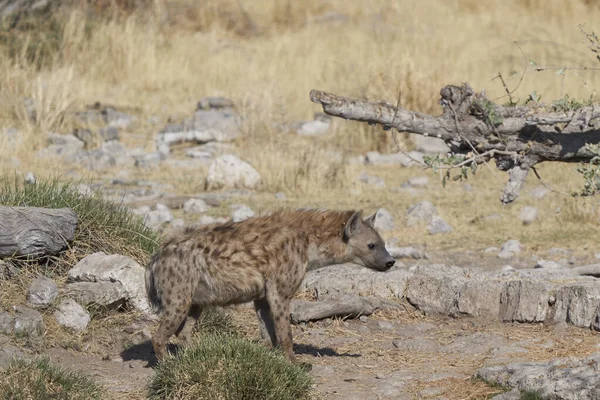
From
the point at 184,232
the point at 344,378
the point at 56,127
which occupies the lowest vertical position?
the point at 56,127

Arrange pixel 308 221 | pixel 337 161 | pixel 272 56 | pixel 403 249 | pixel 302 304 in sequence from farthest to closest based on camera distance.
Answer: pixel 272 56 → pixel 337 161 → pixel 403 249 → pixel 302 304 → pixel 308 221

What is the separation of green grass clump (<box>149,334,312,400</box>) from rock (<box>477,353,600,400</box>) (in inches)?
46.4

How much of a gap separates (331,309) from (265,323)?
999mm

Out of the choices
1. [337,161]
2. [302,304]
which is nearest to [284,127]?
[337,161]

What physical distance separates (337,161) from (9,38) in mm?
7841

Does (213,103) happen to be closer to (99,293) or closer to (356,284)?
(356,284)

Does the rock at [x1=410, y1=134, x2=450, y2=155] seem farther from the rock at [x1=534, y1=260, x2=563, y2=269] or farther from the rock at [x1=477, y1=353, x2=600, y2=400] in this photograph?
the rock at [x1=477, y1=353, x2=600, y2=400]

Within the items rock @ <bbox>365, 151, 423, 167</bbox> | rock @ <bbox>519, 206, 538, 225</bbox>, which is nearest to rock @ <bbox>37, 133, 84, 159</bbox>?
rock @ <bbox>365, 151, 423, 167</bbox>

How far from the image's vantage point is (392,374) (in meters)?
7.04

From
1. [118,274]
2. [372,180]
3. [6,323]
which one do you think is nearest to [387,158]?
[372,180]

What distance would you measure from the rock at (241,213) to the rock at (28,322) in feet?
16.2

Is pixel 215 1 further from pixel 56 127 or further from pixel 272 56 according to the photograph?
pixel 56 127

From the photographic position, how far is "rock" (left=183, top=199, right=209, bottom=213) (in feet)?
43.4

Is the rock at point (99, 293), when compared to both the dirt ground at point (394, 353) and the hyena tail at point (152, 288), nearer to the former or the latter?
the dirt ground at point (394, 353)
